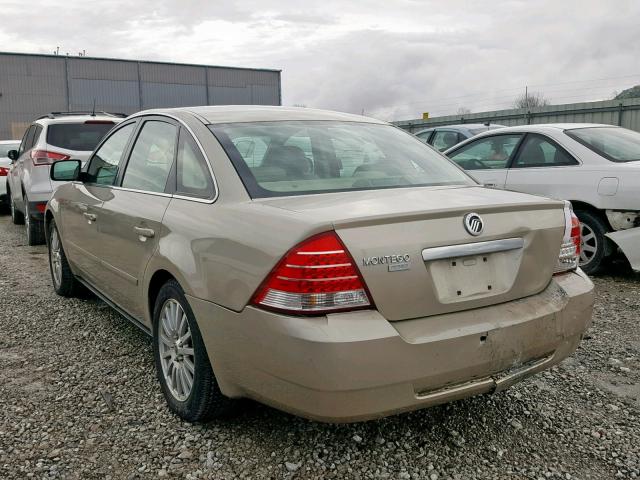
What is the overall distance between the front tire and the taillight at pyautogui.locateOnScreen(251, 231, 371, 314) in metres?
0.70

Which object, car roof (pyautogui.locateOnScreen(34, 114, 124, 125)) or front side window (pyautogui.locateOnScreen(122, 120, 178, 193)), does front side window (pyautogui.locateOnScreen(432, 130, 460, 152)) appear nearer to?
car roof (pyautogui.locateOnScreen(34, 114, 124, 125))

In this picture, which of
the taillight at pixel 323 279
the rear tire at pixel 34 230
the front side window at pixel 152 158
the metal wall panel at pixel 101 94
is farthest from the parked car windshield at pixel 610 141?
the metal wall panel at pixel 101 94

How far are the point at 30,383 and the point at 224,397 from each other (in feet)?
4.59

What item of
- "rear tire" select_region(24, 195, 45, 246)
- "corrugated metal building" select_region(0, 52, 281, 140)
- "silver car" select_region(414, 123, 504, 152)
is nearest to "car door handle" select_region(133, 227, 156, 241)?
"rear tire" select_region(24, 195, 45, 246)

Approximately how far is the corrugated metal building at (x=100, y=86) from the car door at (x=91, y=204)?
3540cm

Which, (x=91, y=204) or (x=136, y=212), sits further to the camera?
(x=91, y=204)

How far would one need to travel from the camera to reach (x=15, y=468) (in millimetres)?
2625

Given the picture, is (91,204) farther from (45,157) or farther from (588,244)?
(588,244)

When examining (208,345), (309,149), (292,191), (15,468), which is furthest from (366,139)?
(15,468)

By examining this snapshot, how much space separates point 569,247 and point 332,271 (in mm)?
1284

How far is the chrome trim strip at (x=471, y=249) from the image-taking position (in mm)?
2356

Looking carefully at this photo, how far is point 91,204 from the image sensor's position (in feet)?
13.7

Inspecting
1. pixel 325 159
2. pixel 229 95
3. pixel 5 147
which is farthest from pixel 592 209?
pixel 229 95

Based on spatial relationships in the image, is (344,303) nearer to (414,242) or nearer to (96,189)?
(414,242)
